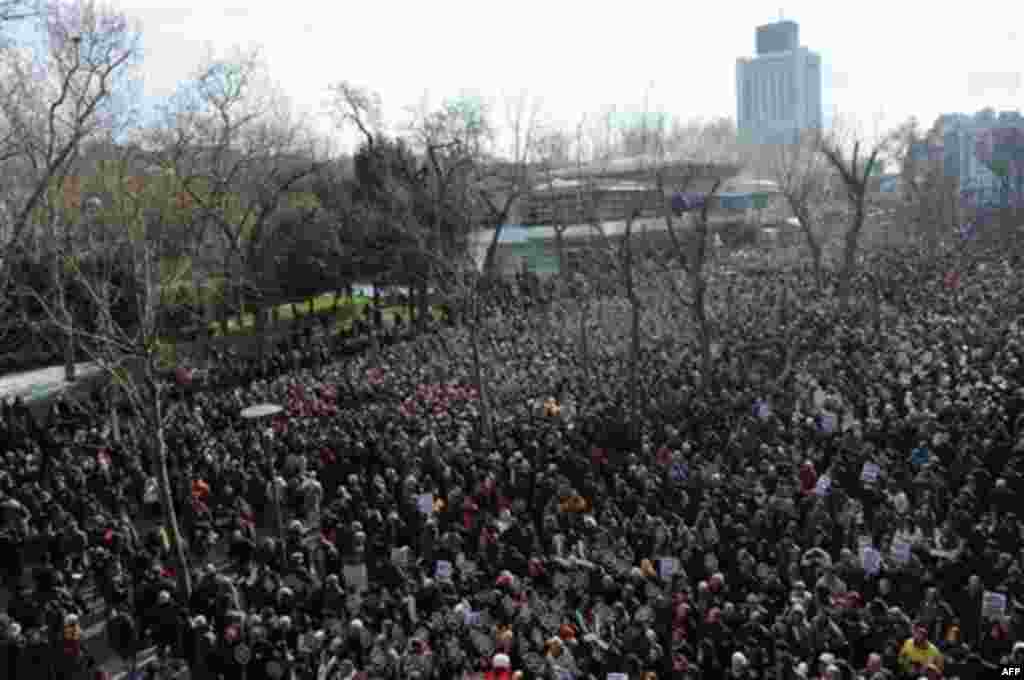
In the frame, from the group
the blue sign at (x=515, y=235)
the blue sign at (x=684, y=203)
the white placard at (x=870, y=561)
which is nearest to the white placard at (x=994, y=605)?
→ the white placard at (x=870, y=561)

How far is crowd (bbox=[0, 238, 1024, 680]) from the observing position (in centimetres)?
1016

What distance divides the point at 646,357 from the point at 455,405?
18.6 ft

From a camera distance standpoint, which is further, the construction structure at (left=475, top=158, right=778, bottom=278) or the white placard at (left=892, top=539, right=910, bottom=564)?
the construction structure at (left=475, top=158, right=778, bottom=278)

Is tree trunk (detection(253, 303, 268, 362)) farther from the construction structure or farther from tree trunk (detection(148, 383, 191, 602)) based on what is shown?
tree trunk (detection(148, 383, 191, 602))

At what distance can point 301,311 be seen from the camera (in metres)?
41.5

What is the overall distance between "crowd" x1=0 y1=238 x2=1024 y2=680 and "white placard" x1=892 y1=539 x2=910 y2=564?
0.04m

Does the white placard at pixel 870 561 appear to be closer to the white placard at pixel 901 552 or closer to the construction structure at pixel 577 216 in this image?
the white placard at pixel 901 552

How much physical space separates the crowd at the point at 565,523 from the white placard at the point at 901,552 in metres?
0.04

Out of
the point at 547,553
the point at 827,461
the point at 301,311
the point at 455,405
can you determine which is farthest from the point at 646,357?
the point at 301,311

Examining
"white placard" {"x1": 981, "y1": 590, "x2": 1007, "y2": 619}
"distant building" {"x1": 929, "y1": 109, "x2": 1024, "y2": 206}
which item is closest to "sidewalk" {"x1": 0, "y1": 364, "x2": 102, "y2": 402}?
"white placard" {"x1": 981, "y1": 590, "x2": 1007, "y2": 619}

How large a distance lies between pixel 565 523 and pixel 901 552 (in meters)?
4.21

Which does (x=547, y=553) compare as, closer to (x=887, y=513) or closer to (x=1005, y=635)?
(x=887, y=513)

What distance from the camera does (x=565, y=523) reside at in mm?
13688

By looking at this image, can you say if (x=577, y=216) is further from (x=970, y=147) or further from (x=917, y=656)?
(x=970, y=147)
